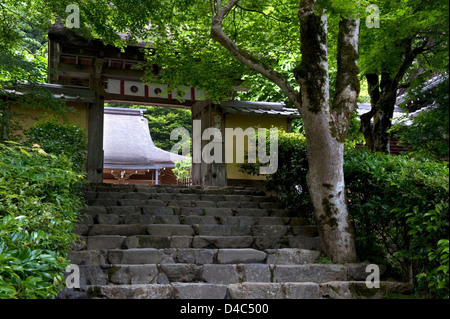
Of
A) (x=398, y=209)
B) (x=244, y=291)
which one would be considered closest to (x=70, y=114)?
(x=244, y=291)

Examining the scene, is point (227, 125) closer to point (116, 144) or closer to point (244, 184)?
point (244, 184)

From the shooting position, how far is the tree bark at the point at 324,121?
256 inches

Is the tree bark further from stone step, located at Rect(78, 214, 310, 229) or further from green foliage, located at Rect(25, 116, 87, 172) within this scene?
green foliage, located at Rect(25, 116, 87, 172)

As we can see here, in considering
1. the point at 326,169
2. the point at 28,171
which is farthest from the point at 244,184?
the point at 28,171

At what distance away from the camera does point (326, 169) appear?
6.50m

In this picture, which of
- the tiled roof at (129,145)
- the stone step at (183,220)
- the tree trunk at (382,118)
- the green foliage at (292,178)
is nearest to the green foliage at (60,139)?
the stone step at (183,220)

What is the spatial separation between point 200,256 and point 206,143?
707 centimetres

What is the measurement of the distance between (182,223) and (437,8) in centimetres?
552

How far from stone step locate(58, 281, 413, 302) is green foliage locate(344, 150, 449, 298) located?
0.57 m

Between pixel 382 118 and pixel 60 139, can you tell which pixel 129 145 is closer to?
pixel 60 139

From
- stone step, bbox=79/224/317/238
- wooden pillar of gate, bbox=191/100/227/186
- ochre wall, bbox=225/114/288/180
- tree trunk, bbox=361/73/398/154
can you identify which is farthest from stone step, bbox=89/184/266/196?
tree trunk, bbox=361/73/398/154

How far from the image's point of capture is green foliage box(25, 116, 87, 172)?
8375 millimetres
